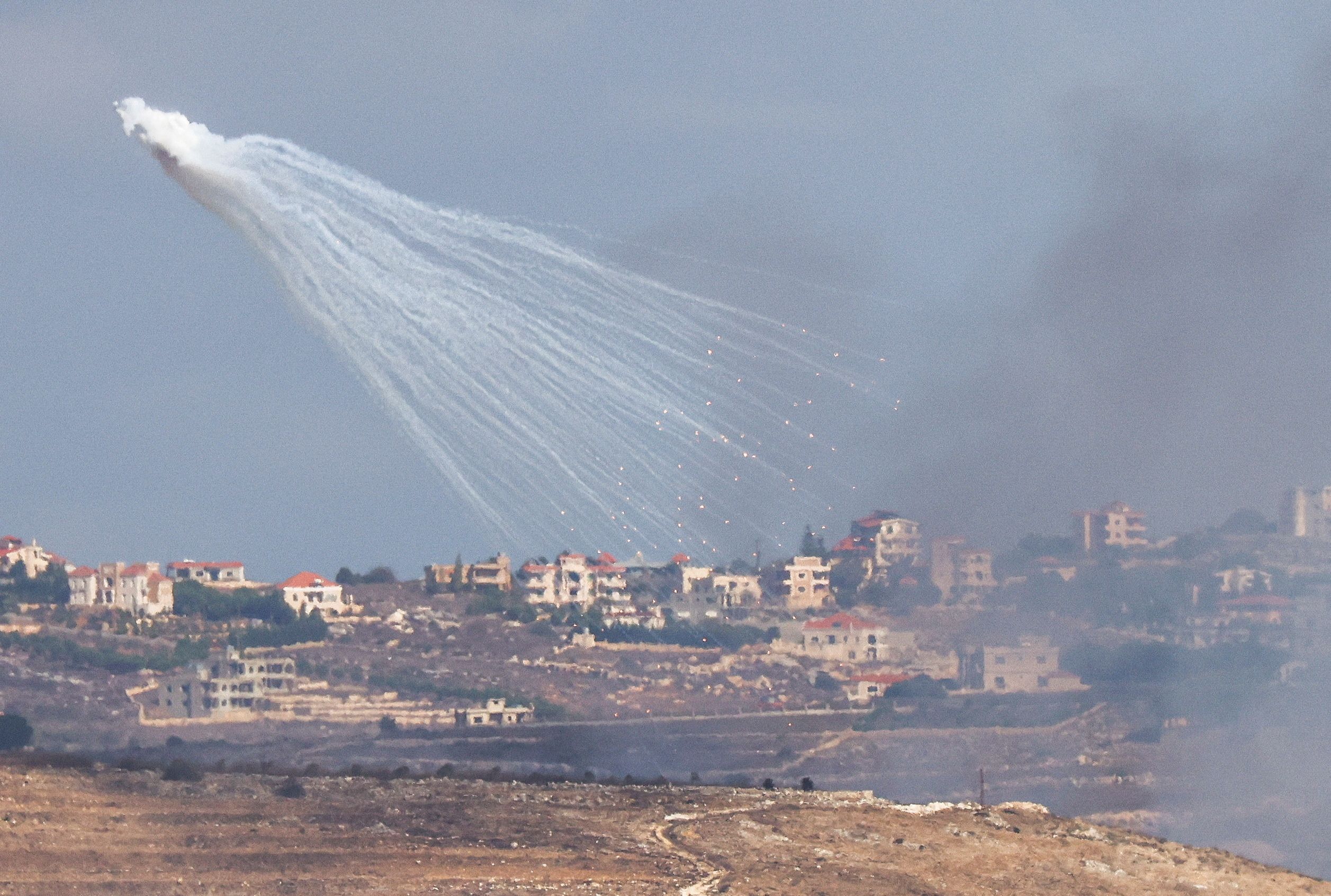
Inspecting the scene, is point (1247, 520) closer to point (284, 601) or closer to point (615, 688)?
point (615, 688)

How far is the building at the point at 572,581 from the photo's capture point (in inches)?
5861

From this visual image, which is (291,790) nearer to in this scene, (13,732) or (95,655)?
(13,732)

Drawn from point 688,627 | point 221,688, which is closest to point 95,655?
point 221,688

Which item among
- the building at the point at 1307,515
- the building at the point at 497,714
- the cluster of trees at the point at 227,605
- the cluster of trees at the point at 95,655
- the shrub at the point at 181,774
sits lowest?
the building at the point at 497,714

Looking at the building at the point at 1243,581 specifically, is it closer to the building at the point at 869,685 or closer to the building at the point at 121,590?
the building at the point at 869,685

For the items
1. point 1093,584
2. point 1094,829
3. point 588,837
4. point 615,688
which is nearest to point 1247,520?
point 1093,584

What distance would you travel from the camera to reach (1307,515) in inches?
5694

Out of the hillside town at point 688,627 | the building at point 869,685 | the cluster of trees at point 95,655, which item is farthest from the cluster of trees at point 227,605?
the building at point 869,685

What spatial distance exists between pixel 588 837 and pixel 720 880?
12.7ft

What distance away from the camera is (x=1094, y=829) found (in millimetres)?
49188

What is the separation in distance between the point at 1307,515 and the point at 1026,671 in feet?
98.2

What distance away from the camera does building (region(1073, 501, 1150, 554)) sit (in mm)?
136250

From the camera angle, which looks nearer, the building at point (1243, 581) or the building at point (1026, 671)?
the building at point (1026, 671)

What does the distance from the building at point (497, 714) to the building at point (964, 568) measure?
27.3 meters
